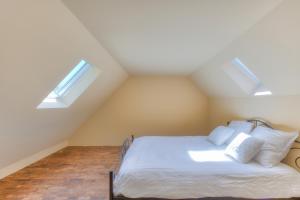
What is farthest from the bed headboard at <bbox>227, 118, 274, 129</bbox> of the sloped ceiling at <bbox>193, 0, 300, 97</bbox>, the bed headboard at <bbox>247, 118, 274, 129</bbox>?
the sloped ceiling at <bbox>193, 0, 300, 97</bbox>

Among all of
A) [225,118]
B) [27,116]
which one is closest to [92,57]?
[27,116]

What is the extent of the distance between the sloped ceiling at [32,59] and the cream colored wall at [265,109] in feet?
8.23

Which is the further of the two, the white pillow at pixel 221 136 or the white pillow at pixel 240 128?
the white pillow at pixel 221 136

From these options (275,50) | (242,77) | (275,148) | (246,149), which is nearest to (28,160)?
(246,149)

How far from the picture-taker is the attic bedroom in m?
1.84

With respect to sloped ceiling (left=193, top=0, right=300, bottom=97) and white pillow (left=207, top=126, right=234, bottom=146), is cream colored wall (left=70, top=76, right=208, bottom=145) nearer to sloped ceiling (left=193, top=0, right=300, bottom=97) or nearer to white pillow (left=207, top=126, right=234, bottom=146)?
white pillow (left=207, top=126, right=234, bottom=146)

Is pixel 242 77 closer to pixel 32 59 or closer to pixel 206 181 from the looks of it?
pixel 206 181

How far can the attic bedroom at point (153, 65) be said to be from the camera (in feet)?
6.05

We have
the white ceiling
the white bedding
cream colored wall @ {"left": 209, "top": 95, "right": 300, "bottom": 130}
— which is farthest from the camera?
cream colored wall @ {"left": 209, "top": 95, "right": 300, "bottom": 130}

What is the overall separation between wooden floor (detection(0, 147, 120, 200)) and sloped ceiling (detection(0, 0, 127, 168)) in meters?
0.39

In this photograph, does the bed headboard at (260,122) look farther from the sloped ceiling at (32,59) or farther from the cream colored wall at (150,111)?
the sloped ceiling at (32,59)

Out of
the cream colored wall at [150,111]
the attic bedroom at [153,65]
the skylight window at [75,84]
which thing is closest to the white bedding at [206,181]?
the attic bedroom at [153,65]

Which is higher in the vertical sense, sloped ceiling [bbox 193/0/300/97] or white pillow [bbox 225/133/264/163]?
sloped ceiling [bbox 193/0/300/97]

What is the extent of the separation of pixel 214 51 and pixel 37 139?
3242mm
